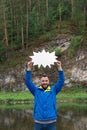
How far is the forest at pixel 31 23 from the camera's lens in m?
55.4

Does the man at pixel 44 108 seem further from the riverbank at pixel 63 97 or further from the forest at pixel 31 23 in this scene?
the forest at pixel 31 23

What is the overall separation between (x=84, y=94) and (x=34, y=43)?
A: 14.0 m

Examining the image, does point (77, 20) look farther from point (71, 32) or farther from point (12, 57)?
point (12, 57)

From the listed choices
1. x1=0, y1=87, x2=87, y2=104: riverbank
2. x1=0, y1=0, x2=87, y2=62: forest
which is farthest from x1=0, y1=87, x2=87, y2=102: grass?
x1=0, y1=0, x2=87, y2=62: forest

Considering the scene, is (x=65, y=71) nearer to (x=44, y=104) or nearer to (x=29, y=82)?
(x=29, y=82)

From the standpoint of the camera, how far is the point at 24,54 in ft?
176

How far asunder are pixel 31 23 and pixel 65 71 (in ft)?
33.4

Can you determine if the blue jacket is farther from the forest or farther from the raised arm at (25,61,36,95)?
the forest

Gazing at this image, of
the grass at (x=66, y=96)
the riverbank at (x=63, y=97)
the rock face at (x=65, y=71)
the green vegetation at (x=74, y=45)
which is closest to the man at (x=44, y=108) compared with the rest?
the riverbank at (x=63, y=97)

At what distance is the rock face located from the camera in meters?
47.9

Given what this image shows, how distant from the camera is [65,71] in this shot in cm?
4931

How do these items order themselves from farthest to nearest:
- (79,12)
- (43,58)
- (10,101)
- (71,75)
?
(79,12)
(71,75)
(10,101)
(43,58)

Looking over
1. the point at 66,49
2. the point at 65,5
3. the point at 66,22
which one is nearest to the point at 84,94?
the point at 66,49

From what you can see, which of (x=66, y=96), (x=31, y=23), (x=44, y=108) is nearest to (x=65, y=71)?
(x=66, y=96)
